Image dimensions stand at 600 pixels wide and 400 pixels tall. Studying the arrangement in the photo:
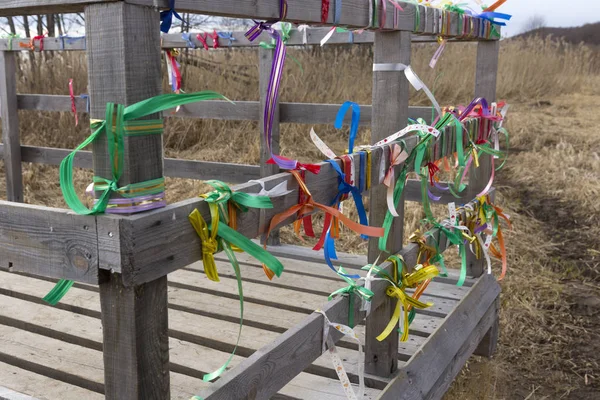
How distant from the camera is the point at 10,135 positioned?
187 inches

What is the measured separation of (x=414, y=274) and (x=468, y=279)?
4.36 ft

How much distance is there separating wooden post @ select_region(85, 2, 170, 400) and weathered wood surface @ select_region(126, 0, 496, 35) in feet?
0.18

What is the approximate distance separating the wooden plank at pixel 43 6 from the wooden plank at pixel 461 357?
1931mm

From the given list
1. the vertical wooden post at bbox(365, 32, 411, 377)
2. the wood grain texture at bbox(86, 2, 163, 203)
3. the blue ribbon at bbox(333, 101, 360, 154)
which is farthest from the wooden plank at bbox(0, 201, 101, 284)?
the vertical wooden post at bbox(365, 32, 411, 377)

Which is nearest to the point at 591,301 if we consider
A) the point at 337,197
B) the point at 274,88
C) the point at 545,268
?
the point at 545,268

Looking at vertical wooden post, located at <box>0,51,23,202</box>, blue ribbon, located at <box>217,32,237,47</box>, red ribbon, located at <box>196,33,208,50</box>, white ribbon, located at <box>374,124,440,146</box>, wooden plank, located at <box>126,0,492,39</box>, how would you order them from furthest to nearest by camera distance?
vertical wooden post, located at <box>0,51,23,202</box> < red ribbon, located at <box>196,33,208,50</box> < blue ribbon, located at <box>217,32,237,47</box> < white ribbon, located at <box>374,124,440,146</box> < wooden plank, located at <box>126,0,492,39</box>

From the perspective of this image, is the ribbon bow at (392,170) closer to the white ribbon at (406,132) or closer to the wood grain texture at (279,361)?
the white ribbon at (406,132)

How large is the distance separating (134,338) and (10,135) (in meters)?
4.11

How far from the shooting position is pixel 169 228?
1.16 m

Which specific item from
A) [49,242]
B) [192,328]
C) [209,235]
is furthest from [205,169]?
[49,242]

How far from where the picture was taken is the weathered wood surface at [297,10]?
47.1 inches

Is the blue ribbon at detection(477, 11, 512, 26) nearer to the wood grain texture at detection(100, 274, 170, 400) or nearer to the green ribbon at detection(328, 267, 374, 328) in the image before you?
the green ribbon at detection(328, 267, 374, 328)

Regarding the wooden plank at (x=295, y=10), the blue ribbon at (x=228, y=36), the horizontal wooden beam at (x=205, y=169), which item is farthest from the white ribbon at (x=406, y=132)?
the blue ribbon at (x=228, y=36)

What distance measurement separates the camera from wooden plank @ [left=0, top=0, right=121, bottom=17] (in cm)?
104
